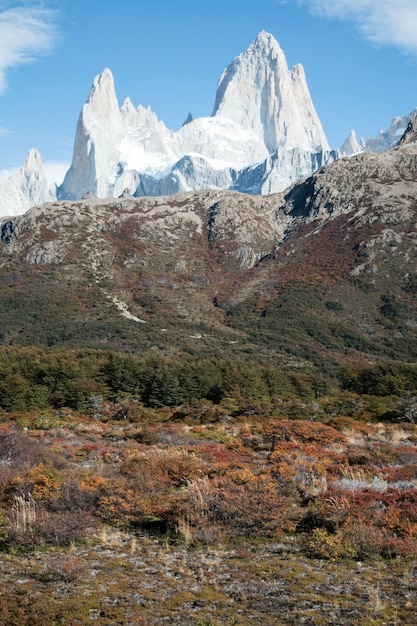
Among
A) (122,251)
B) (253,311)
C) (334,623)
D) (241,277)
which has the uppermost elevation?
(122,251)

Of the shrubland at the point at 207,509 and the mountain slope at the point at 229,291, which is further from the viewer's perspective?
the mountain slope at the point at 229,291

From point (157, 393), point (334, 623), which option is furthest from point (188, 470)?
point (157, 393)

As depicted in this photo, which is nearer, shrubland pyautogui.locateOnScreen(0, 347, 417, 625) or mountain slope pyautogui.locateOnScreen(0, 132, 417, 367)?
shrubland pyautogui.locateOnScreen(0, 347, 417, 625)

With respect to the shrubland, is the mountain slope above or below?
above

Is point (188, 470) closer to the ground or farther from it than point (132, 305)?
closer to the ground

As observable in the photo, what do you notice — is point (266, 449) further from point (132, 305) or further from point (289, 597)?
point (132, 305)

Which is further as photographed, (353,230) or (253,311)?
(353,230)

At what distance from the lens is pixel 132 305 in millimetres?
160875

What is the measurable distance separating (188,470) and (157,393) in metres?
33.1

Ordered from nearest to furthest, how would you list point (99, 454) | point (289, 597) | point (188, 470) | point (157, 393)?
point (289, 597) → point (188, 470) → point (99, 454) → point (157, 393)

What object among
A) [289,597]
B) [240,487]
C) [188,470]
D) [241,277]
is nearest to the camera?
[289,597]

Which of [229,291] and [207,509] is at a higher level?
[229,291]

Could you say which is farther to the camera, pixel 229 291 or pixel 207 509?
pixel 229 291

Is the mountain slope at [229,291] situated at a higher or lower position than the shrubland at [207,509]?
higher
